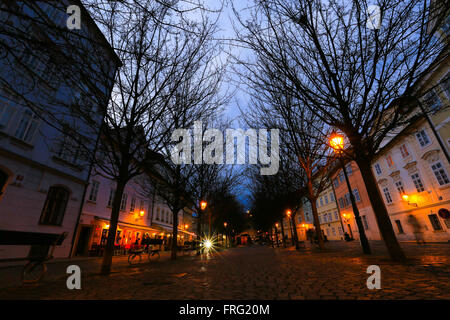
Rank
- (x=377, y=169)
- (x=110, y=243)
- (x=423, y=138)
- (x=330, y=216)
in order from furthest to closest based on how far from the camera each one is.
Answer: (x=330, y=216)
(x=377, y=169)
(x=423, y=138)
(x=110, y=243)

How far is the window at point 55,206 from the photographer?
12158mm

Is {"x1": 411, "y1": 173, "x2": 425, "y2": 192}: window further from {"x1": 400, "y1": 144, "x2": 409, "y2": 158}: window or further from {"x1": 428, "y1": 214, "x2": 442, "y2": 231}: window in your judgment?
{"x1": 428, "y1": 214, "x2": 442, "y2": 231}: window

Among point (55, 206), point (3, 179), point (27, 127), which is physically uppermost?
point (27, 127)

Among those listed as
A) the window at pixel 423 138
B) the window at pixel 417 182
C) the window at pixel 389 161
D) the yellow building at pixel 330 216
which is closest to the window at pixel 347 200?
the yellow building at pixel 330 216

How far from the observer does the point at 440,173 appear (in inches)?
679

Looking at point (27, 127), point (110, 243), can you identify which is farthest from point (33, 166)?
point (110, 243)

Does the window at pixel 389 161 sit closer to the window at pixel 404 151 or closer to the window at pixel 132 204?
the window at pixel 404 151

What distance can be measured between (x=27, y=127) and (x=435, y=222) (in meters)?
32.6

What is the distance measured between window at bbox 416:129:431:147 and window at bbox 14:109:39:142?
31289 millimetres

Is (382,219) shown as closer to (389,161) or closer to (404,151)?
(404,151)

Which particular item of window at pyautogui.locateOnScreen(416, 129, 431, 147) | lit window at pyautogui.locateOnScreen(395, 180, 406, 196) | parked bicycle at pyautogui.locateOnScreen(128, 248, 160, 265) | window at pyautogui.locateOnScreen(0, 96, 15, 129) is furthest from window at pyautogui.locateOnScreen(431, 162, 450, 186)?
window at pyautogui.locateOnScreen(0, 96, 15, 129)

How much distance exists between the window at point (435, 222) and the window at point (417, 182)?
2.55 meters

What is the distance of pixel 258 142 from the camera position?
13.0 m
